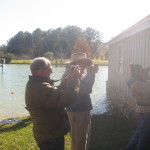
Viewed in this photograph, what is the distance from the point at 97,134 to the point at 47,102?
148 inches

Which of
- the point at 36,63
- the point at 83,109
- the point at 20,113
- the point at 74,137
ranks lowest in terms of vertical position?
the point at 20,113

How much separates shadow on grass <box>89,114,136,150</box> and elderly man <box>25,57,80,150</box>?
259 centimetres

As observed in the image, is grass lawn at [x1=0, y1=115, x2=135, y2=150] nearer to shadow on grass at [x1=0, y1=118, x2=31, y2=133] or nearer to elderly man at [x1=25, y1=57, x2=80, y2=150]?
shadow on grass at [x1=0, y1=118, x2=31, y2=133]

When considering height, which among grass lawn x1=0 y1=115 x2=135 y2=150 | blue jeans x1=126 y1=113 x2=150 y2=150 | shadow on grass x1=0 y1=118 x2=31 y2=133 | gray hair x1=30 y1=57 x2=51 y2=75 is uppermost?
gray hair x1=30 y1=57 x2=51 y2=75

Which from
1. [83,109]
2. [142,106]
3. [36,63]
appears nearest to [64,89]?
[36,63]

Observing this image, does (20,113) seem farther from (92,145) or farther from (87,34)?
(87,34)

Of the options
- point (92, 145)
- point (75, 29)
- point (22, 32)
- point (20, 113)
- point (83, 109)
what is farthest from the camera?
point (22, 32)

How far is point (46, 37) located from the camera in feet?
282

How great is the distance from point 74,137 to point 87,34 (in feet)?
271

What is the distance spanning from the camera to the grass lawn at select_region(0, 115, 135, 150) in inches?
212

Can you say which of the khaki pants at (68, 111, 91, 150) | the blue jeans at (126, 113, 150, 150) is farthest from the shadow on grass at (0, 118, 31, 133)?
the blue jeans at (126, 113, 150, 150)

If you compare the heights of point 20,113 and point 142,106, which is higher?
point 142,106

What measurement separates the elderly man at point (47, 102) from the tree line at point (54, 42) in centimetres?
7354

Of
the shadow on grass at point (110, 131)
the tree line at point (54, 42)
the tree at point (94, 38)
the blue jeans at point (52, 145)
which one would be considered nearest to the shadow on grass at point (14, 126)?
the shadow on grass at point (110, 131)
